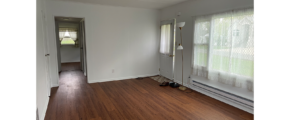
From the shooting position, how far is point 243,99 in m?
3.12

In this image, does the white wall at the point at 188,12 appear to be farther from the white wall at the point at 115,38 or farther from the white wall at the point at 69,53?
the white wall at the point at 69,53

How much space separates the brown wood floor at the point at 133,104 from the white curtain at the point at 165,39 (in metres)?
1.39

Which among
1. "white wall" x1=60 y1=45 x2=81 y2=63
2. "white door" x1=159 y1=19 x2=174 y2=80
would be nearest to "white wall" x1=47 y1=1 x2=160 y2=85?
"white door" x1=159 y1=19 x2=174 y2=80

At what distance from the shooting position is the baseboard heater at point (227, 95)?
120 inches

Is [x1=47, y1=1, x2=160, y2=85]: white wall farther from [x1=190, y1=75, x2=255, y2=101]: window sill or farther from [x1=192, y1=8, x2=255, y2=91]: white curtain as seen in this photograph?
[x1=190, y1=75, x2=255, y2=101]: window sill

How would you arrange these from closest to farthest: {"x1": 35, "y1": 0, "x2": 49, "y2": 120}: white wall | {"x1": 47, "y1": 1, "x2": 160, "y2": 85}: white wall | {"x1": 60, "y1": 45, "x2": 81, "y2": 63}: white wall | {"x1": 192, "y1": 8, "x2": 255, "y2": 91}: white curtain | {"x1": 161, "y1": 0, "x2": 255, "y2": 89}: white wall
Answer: {"x1": 35, "y1": 0, "x2": 49, "y2": 120}: white wall < {"x1": 192, "y1": 8, "x2": 255, "y2": 91}: white curtain < {"x1": 161, "y1": 0, "x2": 255, "y2": 89}: white wall < {"x1": 47, "y1": 1, "x2": 160, "y2": 85}: white wall < {"x1": 60, "y1": 45, "x2": 81, "y2": 63}: white wall

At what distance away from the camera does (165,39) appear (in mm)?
5480

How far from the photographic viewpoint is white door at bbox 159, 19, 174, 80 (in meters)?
5.21

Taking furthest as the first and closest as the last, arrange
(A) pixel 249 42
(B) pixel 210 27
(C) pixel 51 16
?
(C) pixel 51 16, (B) pixel 210 27, (A) pixel 249 42

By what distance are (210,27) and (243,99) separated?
163 centimetres

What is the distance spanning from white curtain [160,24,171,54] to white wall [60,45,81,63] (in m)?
6.08

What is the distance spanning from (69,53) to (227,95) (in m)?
8.71
